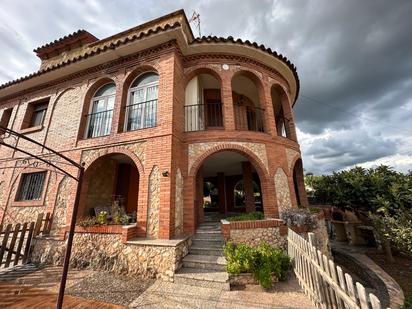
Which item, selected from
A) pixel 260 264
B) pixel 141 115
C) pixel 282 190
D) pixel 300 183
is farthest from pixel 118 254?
pixel 300 183

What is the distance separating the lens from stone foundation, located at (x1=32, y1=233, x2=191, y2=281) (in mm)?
4922

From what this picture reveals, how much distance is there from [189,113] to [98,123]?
13.4 feet

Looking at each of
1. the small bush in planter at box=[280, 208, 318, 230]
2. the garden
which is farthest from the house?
the garden

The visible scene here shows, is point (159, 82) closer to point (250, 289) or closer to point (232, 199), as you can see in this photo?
point (250, 289)

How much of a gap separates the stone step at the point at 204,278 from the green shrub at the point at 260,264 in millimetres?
317

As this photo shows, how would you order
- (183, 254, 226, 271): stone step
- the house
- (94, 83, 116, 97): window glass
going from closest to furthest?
(183, 254, 226, 271): stone step
the house
(94, 83, 116, 97): window glass

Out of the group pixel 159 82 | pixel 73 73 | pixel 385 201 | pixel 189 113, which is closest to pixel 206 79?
pixel 189 113

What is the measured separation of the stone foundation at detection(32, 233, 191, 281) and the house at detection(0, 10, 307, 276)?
36 millimetres

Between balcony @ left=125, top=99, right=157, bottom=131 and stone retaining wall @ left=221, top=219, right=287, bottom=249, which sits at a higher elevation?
balcony @ left=125, top=99, right=157, bottom=131

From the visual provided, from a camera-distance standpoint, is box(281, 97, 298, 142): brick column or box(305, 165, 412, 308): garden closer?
box(305, 165, 412, 308): garden

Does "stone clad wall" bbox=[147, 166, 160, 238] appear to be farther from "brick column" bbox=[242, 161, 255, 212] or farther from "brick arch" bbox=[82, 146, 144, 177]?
"brick column" bbox=[242, 161, 255, 212]

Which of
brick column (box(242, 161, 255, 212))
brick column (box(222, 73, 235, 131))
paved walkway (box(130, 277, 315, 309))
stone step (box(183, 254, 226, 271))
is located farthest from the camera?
brick column (box(242, 161, 255, 212))

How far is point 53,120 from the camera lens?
8.62m

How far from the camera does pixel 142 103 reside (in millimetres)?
7492
